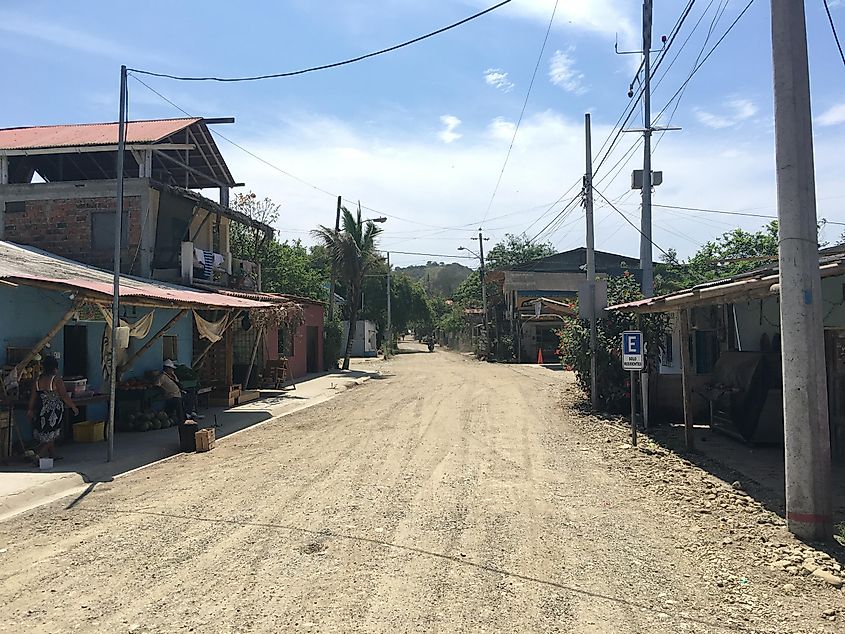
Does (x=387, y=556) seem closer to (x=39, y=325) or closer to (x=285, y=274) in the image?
(x=39, y=325)

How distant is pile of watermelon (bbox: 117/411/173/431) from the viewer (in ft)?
43.3

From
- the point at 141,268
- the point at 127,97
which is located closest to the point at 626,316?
the point at 127,97

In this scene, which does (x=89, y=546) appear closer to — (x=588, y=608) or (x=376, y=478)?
(x=376, y=478)

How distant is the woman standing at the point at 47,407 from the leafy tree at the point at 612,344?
10722mm

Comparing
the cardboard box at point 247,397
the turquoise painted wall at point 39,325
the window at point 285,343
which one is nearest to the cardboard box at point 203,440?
the turquoise painted wall at point 39,325

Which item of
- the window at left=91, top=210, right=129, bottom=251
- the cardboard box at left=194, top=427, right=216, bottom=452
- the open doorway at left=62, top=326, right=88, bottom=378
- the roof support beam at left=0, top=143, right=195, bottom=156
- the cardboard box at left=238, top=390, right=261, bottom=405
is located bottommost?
the cardboard box at left=194, top=427, right=216, bottom=452

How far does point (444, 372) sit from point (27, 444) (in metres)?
21.1

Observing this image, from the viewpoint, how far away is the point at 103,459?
10.2m

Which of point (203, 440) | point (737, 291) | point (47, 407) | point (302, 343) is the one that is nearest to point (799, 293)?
point (737, 291)

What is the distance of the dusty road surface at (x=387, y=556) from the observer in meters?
4.40

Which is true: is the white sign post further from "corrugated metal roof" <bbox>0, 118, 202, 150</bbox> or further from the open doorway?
"corrugated metal roof" <bbox>0, 118, 202, 150</bbox>

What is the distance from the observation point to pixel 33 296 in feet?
37.3

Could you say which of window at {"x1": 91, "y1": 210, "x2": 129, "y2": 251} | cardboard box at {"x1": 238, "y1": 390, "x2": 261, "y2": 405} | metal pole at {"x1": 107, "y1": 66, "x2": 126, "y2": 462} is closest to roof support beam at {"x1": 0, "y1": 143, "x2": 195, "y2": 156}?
window at {"x1": 91, "y1": 210, "x2": 129, "y2": 251}

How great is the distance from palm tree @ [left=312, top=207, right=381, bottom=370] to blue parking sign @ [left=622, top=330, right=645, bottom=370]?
908 inches
